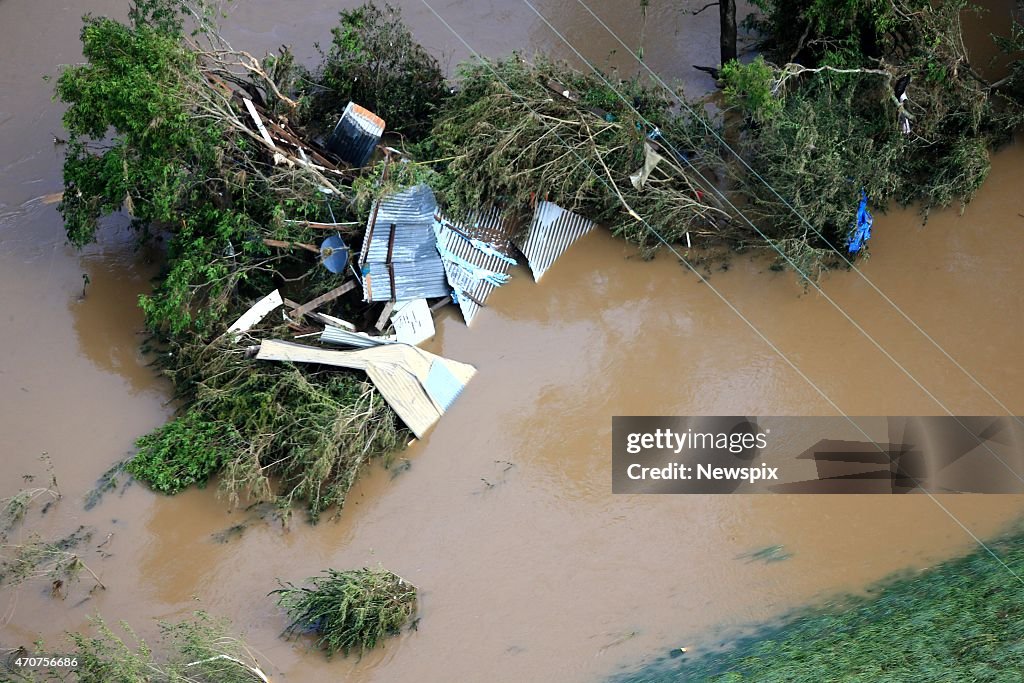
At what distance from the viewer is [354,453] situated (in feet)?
32.7

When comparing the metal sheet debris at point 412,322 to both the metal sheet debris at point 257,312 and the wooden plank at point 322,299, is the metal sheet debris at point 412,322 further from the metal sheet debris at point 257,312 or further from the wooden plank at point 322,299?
the metal sheet debris at point 257,312

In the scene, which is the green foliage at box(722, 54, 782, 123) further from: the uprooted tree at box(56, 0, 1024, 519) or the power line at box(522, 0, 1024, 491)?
the power line at box(522, 0, 1024, 491)

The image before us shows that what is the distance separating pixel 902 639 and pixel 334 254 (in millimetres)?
6267

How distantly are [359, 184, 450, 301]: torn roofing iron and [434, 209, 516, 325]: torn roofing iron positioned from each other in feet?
0.37

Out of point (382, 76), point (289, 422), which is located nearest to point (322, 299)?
point (289, 422)

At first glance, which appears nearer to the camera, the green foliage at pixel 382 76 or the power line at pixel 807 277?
the power line at pixel 807 277

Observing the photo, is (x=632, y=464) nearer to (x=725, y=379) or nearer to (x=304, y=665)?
(x=725, y=379)

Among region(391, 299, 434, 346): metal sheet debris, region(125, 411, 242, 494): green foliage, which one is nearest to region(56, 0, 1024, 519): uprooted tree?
region(125, 411, 242, 494): green foliage

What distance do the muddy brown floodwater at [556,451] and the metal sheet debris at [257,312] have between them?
1.01 metres

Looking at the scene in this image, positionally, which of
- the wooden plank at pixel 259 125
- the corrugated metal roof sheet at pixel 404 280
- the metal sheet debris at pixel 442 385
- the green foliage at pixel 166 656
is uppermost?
the wooden plank at pixel 259 125

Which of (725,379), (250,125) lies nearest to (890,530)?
(725,379)

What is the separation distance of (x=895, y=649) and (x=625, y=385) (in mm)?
3336

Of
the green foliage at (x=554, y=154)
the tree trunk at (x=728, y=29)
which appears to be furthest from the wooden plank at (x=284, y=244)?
the tree trunk at (x=728, y=29)

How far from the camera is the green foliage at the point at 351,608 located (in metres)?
9.13
